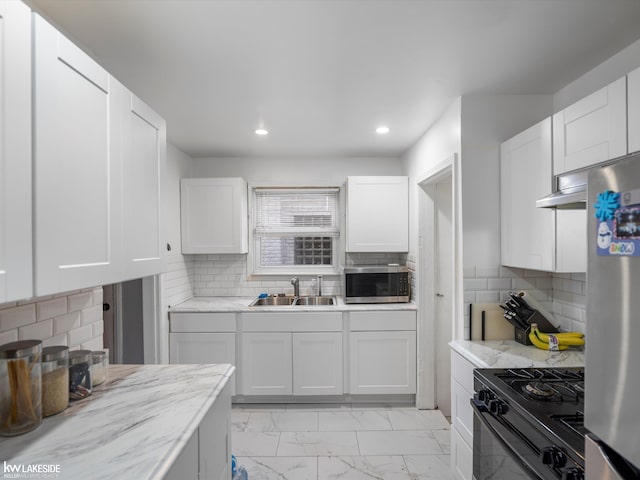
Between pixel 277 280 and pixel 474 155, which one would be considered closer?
pixel 474 155

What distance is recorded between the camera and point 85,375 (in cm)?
132

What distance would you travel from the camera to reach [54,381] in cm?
119

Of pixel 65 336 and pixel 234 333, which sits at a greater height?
pixel 65 336

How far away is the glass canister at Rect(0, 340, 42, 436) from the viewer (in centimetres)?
104

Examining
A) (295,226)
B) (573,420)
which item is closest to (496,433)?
(573,420)

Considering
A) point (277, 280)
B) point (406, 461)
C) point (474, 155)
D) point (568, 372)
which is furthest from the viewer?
point (277, 280)

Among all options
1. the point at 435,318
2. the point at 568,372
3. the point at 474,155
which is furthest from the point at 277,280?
the point at 568,372

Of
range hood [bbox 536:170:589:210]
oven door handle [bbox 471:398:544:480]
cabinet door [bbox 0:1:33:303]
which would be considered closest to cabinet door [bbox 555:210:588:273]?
range hood [bbox 536:170:589:210]

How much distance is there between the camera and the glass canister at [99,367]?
4.64 feet

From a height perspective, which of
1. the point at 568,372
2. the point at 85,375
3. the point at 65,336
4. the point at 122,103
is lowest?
the point at 568,372

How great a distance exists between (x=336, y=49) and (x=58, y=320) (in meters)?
1.70

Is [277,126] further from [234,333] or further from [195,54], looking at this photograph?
[234,333]

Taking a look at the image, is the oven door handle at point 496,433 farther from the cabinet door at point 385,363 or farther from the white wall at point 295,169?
the white wall at point 295,169

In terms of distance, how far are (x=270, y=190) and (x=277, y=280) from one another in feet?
3.29
